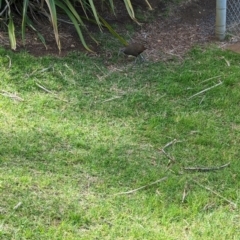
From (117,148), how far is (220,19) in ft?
7.89

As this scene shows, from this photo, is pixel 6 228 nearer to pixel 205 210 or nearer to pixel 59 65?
pixel 205 210

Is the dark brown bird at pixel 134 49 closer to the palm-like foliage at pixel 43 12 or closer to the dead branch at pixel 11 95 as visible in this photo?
the palm-like foliage at pixel 43 12

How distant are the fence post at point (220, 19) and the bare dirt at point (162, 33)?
87mm

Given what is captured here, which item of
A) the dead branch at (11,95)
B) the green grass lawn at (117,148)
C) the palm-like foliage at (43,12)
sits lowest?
the green grass lawn at (117,148)

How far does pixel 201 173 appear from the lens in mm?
3379

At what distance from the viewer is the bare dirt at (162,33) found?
4957 millimetres

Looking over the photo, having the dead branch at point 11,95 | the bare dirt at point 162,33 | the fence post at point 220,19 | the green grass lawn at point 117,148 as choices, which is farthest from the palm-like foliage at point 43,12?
the fence post at point 220,19

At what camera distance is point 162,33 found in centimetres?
554

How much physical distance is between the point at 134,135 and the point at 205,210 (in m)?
0.91

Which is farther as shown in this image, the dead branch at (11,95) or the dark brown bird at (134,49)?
the dark brown bird at (134,49)

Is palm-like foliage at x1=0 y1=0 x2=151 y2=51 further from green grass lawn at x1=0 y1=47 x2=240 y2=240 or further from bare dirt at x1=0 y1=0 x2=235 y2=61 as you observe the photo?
green grass lawn at x1=0 y1=47 x2=240 y2=240

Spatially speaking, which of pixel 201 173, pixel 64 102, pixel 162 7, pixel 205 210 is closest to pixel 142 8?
pixel 162 7

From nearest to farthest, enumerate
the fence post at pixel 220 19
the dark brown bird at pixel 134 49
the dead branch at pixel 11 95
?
the dead branch at pixel 11 95
the dark brown bird at pixel 134 49
the fence post at pixel 220 19

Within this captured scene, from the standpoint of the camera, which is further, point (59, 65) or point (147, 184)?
point (59, 65)
